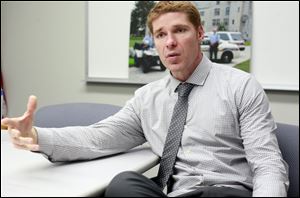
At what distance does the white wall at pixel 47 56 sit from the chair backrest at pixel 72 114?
27.1 inches

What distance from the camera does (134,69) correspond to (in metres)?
2.36

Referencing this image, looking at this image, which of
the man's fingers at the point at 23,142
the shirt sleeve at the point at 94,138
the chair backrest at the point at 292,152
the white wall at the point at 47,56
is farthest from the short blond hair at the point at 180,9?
the white wall at the point at 47,56

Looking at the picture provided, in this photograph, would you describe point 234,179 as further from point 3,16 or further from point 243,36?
point 3,16

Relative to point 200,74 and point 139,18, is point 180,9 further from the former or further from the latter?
point 139,18

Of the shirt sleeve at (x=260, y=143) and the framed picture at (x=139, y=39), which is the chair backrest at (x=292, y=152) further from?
the framed picture at (x=139, y=39)

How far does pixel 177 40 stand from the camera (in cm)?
133

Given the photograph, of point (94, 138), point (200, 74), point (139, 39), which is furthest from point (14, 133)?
point (139, 39)

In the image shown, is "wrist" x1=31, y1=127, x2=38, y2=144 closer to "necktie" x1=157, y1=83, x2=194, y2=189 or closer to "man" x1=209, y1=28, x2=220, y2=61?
"necktie" x1=157, y1=83, x2=194, y2=189

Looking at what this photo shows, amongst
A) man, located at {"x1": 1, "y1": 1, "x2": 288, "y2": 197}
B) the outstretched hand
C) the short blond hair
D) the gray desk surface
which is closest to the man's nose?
man, located at {"x1": 1, "y1": 1, "x2": 288, "y2": 197}

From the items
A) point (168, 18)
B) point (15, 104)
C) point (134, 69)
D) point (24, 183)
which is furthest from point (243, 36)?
point (15, 104)

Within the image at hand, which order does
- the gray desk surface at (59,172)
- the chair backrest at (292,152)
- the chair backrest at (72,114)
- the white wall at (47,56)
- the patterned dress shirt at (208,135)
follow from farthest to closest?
the white wall at (47,56) < the chair backrest at (72,114) < the chair backrest at (292,152) < the patterned dress shirt at (208,135) < the gray desk surface at (59,172)

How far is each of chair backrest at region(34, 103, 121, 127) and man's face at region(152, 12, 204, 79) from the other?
46 centimetres

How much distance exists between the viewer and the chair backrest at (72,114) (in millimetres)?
1705

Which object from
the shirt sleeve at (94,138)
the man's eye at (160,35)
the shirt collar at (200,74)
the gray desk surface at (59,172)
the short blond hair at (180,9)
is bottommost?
the gray desk surface at (59,172)
